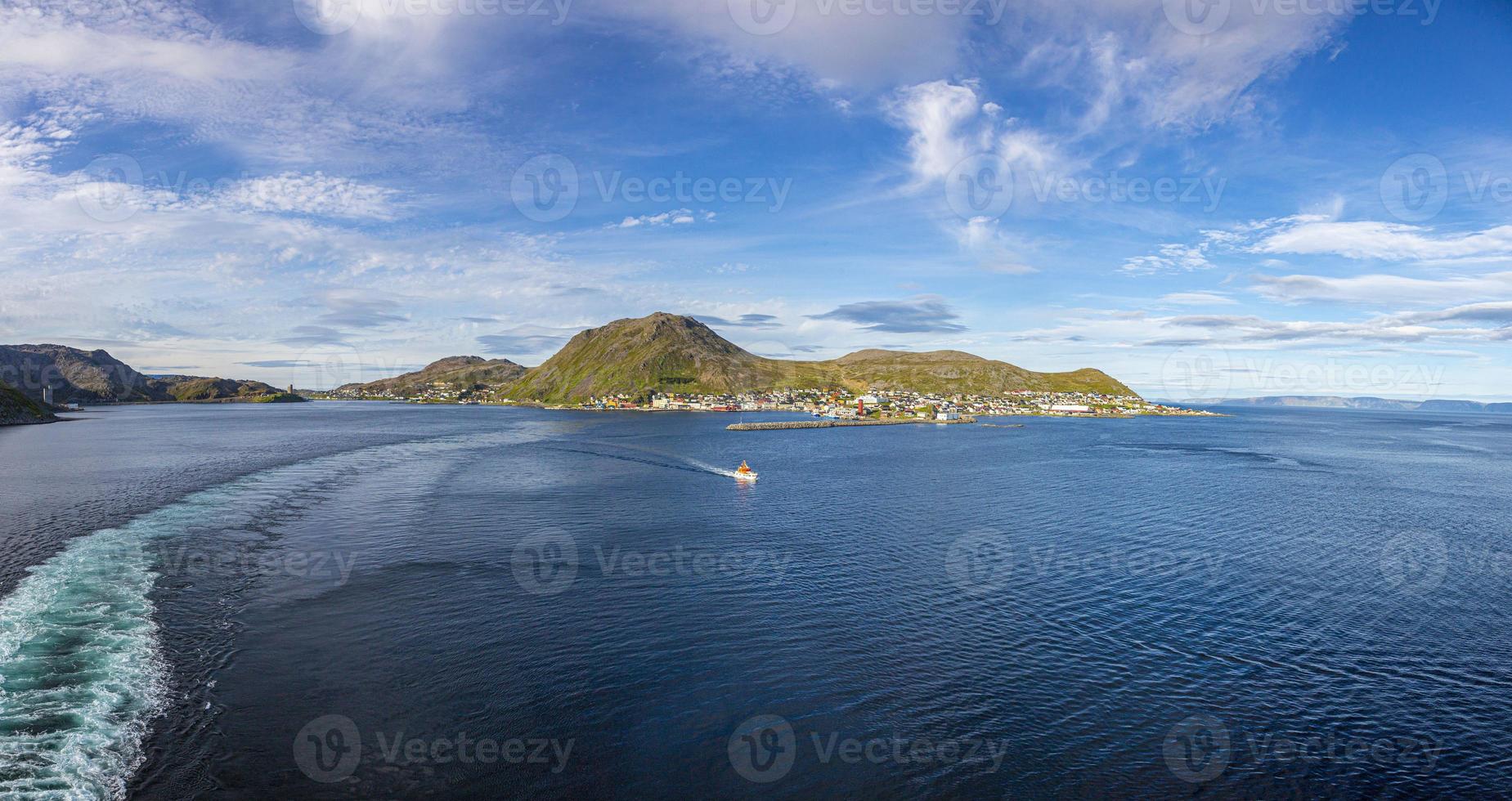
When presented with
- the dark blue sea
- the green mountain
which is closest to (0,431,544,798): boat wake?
the dark blue sea

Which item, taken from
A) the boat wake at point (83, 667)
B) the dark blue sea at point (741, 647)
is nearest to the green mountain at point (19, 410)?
the dark blue sea at point (741, 647)

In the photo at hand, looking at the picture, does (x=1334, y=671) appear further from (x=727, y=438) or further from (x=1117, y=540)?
(x=727, y=438)

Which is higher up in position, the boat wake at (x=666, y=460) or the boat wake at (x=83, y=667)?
the boat wake at (x=666, y=460)

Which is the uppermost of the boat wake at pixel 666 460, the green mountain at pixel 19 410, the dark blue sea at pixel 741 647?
the green mountain at pixel 19 410

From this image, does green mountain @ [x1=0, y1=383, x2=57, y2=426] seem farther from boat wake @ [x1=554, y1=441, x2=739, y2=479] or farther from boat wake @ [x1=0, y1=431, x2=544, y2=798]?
boat wake @ [x1=0, y1=431, x2=544, y2=798]

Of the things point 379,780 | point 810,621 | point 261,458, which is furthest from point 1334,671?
point 261,458

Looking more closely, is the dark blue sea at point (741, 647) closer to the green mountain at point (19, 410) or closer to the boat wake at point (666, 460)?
the boat wake at point (666, 460)
